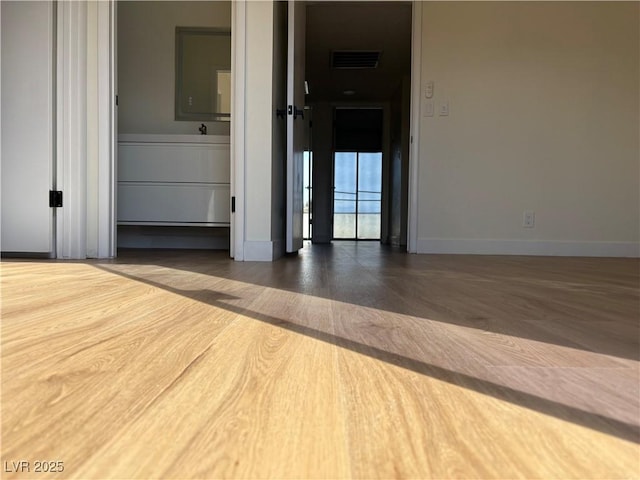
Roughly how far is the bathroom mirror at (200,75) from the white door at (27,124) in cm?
147

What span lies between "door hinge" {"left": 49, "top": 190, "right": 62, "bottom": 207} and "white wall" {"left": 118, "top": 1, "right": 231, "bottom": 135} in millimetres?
1511

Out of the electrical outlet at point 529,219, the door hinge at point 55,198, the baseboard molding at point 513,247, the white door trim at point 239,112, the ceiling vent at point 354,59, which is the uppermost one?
the ceiling vent at point 354,59

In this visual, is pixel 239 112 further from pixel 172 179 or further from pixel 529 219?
pixel 529 219

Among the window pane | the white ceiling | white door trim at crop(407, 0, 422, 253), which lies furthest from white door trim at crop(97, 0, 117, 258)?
the window pane

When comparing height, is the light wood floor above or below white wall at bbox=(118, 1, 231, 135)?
below

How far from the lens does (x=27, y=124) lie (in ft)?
9.02

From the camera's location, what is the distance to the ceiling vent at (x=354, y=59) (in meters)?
5.71

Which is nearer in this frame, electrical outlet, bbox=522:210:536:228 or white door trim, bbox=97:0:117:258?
white door trim, bbox=97:0:117:258

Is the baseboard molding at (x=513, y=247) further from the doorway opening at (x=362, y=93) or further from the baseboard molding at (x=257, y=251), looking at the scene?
the baseboard molding at (x=257, y=251)

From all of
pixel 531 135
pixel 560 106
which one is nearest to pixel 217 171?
pixel 531 135

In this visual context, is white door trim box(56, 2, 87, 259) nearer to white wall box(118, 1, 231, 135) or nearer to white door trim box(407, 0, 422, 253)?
white wall box(118, 1, 231, 135)

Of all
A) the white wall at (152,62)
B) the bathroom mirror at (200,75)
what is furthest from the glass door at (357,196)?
the white wall at (152,62)

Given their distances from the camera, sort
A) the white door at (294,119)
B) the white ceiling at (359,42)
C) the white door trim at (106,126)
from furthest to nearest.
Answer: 1. the white ceiling at (359,42)
2. the white door at (294,119)
3. the white door trim at (106,126)

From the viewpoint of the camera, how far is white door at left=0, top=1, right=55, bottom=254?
2732 millimetres
